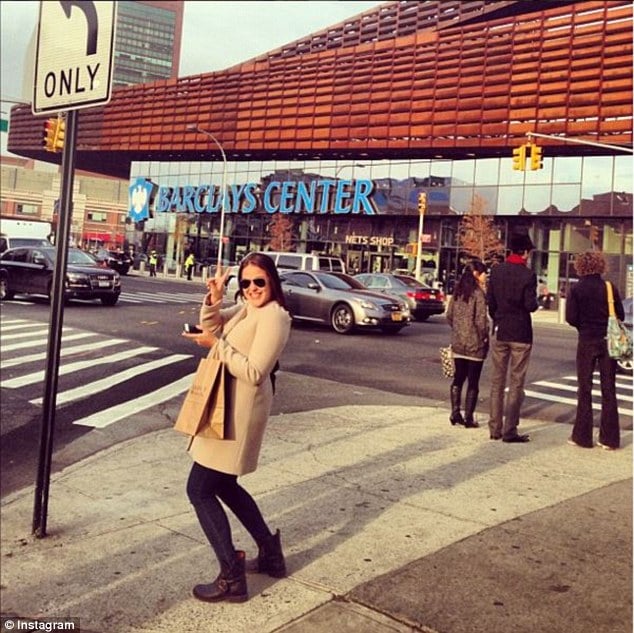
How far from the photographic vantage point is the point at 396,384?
9023 mm

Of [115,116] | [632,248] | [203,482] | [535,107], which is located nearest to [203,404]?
[203,482]

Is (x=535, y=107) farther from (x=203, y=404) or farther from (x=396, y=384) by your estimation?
(x=396, y=384)

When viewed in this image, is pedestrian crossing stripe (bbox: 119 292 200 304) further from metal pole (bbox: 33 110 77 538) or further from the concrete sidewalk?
the concrete sidewalk

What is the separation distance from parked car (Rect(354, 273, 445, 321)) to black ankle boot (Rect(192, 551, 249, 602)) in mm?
1871

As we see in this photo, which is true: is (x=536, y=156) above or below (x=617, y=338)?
above

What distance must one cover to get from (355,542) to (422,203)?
203cm

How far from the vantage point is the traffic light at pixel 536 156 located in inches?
155

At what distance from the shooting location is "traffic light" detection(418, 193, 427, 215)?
13.6 ft

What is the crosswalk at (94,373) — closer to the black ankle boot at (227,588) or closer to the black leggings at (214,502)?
the black leggings at (214,502)

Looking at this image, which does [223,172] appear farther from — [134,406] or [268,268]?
[134,406]

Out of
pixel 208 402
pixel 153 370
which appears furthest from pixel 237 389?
pixel 153 370

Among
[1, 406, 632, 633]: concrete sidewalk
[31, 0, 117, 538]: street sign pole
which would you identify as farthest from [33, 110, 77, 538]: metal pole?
[1, 406, 632, 633]: concrete sidewalk

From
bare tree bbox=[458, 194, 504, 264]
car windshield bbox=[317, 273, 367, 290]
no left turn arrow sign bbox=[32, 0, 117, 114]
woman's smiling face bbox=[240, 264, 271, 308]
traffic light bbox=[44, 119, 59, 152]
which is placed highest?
no left turn arrow sign bbox=[32, 0, 117, 114]

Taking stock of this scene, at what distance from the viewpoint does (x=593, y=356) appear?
6.37 metres
